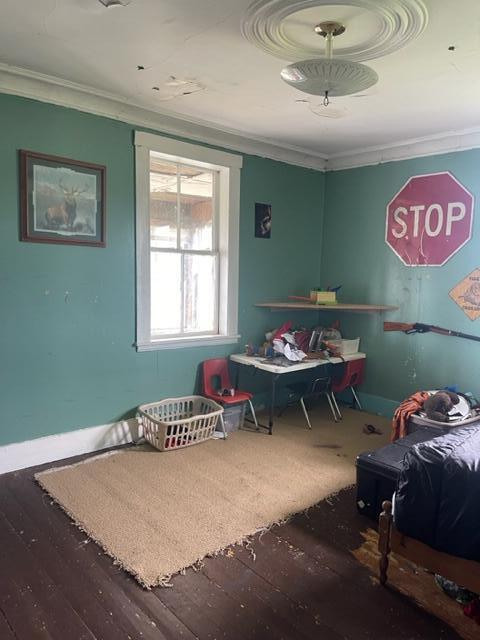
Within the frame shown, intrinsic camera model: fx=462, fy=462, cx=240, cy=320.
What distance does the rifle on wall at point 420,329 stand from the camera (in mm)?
3898

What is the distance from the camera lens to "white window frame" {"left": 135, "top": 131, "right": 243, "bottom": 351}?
352cm

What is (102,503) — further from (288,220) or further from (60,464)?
(288,220)

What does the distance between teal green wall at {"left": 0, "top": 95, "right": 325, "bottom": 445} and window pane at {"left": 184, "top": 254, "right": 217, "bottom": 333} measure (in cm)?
26

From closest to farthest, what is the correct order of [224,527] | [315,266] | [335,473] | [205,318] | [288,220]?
[224,527] < [335,473] < [205,318] < [288,220] < [315,266]


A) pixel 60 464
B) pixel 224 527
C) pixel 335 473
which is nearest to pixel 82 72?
pixel 60 464

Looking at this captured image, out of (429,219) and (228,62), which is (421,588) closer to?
(228,62)

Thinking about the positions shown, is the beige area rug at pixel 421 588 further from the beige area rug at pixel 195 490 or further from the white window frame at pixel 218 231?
the white window frame at pixel 218 231

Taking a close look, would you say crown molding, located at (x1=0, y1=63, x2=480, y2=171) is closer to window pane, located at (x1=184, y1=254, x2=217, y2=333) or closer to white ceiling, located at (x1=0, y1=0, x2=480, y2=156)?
white ceiling, located at (x1=0, y1=0, x2=480, y2=156)

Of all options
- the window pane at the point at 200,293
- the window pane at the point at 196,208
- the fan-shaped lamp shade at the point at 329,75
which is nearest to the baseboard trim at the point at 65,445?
the window pane at the point at 200,293

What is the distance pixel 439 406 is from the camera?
126 inches

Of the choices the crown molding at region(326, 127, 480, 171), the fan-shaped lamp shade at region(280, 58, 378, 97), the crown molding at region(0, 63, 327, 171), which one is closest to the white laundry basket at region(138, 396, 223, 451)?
the crown molding at region(0, 63, 327, 171)

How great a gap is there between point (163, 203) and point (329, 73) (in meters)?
2.05

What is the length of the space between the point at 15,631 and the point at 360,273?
3.89m

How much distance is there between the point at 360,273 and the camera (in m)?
4.62
